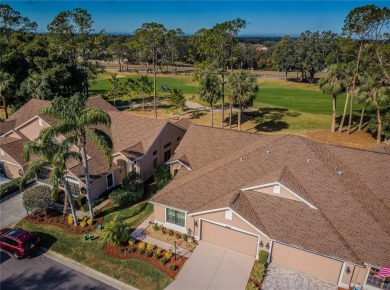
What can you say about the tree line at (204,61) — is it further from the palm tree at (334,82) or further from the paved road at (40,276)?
the paved road at (40,276)

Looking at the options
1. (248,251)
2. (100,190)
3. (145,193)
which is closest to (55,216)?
(100,190)

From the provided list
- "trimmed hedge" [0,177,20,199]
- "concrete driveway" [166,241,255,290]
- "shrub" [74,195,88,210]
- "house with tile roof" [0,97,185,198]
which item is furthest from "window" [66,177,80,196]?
"concrete driveway" [166,241,255,290]

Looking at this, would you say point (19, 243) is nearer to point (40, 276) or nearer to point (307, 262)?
point (40, 276)

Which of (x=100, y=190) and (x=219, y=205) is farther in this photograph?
(x=100, y=190)

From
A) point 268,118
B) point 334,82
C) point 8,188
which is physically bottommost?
point 8,188

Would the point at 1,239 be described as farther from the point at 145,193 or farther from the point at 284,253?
the point at 284,253

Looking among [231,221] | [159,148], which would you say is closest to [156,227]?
[231,221]
